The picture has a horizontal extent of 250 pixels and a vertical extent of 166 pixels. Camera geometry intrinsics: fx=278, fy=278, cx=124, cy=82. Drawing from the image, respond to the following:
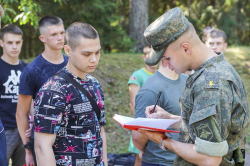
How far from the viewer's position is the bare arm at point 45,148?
2223mm

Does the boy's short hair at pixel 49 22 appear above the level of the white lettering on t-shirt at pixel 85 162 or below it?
above

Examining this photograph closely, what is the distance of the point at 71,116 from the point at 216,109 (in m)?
1.19

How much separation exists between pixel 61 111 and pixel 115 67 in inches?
275

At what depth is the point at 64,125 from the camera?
2338 millimetres

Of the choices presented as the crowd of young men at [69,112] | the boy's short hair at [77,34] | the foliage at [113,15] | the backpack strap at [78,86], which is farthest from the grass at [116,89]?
the boy's short hair at [77,34]

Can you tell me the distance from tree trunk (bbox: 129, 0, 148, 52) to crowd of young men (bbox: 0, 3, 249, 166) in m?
8.59

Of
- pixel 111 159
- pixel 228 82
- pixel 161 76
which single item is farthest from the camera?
pixel 111 159

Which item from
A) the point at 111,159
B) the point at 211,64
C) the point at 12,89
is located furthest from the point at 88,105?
the point at 111,159

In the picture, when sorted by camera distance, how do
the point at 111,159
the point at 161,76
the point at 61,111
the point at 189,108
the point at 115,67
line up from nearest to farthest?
the point at 189,108 < the point at 61,111 < the point at 161,76 < the point at 111,159 < the point at 115,67

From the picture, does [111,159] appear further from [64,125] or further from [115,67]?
[115,67]

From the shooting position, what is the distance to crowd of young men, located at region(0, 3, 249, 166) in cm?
178

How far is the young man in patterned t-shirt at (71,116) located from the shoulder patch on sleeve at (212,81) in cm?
106

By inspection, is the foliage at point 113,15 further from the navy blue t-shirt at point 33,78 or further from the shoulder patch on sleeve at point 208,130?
the shoulder patch on sleeve at point 208,130

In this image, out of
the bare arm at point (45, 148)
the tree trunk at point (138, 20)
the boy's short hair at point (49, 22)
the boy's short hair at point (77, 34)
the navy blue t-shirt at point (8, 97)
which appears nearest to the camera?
the bare arm at point (45, 148)
